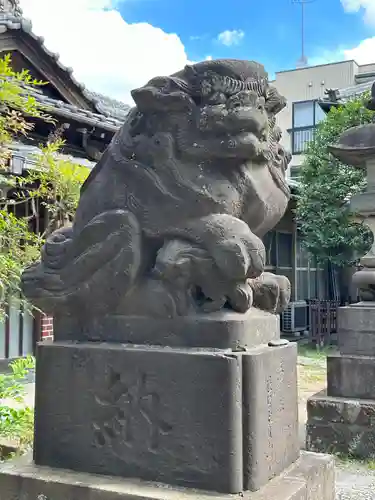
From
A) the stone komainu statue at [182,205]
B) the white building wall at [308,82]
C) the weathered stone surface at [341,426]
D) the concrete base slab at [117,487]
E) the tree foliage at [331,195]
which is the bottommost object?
the weathered stone surface at [341,426]

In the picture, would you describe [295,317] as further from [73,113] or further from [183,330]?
[183,330]

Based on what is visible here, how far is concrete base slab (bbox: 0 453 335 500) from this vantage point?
7.11 ft

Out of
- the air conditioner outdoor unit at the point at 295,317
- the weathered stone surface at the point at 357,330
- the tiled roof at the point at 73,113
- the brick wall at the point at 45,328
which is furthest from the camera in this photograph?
the air conditioner outdoor unit at the point at 295,317

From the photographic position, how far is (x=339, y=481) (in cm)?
430

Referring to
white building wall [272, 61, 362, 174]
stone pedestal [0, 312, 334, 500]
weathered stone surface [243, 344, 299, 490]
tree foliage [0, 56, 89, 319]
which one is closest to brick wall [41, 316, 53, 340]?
tree foliage [0, 56, 89, 319]

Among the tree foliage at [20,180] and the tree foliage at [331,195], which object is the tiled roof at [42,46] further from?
the tree foliage at [331,195]

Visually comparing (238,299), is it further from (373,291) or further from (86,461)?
(373,291)

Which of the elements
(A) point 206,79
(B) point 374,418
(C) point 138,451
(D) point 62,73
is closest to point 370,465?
(B) point 374,418

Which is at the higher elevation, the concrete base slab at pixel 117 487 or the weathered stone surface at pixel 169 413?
the weathered stone surface at pixel 169 413

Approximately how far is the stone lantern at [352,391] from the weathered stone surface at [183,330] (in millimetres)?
2790

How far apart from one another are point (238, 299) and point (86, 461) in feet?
3.06

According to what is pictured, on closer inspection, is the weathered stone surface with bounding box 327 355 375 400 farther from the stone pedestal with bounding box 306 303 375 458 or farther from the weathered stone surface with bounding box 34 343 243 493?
the weathered stone surface with bounding box 34 343 243 493

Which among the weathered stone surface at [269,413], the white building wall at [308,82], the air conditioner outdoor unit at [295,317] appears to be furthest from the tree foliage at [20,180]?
the white building wall at [308,82]

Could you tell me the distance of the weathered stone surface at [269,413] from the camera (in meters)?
2.20
